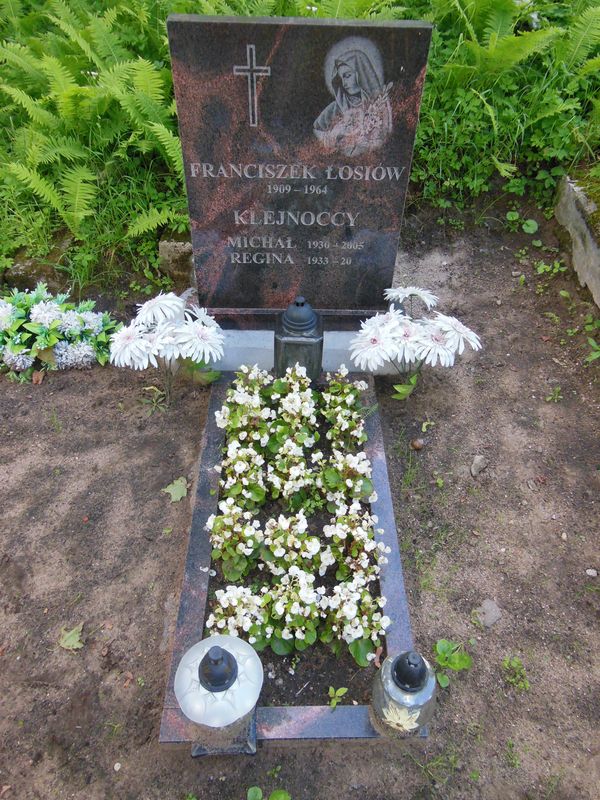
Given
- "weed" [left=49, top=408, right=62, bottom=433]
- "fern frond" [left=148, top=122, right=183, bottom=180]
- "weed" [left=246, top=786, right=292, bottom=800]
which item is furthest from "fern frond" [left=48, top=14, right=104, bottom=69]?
"weed" [left=246, top=786, right=292, bottom=800]

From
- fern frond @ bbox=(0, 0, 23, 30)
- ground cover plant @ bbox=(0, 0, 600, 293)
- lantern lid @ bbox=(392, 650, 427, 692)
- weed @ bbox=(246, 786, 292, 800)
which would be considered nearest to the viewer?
lantern lid @ bbox=(392, 650, 427, 692)

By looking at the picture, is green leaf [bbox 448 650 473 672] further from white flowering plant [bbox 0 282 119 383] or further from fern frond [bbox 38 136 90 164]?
fern frond [bbox 38 136 90 164]

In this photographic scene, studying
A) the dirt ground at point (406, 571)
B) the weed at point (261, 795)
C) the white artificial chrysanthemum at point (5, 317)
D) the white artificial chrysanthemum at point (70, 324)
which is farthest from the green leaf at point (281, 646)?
the white artificial chrysanthemum at point (5, 317)

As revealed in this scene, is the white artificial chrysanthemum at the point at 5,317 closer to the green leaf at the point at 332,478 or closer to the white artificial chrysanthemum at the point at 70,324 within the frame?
the white artificial chrysanthemum at the point at 70,324

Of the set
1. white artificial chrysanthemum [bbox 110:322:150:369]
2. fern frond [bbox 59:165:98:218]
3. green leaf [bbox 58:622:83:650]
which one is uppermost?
fern frond [bbox 59:165:98:218]

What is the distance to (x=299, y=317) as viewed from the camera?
3.51 metres

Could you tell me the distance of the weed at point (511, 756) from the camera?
2607mm

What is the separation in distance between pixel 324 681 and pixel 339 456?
3.75ft

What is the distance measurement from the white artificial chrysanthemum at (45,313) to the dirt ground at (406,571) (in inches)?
16.9

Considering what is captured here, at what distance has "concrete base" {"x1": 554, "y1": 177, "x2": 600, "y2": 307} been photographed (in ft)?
14.4

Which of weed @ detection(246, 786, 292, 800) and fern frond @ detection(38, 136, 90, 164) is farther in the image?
fern frond @ detection(38, 136, 90, 164)

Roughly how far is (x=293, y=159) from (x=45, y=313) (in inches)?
82.8

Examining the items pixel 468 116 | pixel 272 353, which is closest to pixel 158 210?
pixel 272 353

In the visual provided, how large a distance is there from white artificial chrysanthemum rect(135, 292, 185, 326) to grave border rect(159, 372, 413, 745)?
0.63m
